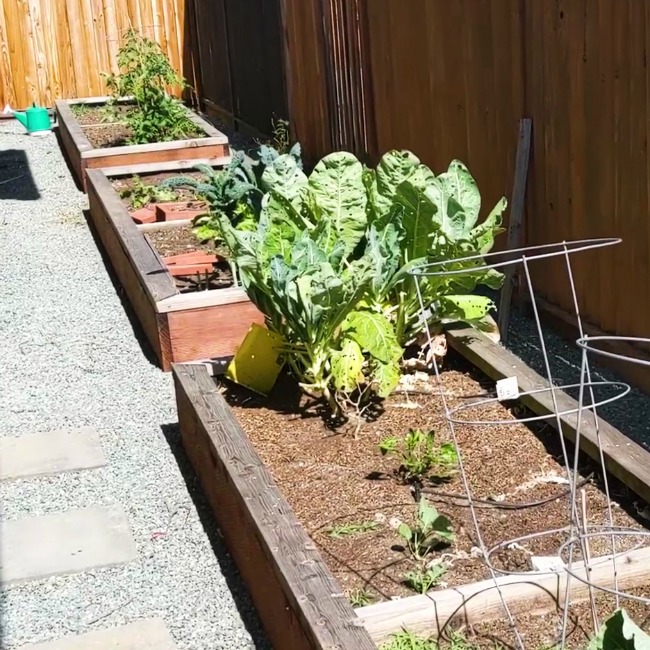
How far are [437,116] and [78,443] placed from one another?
3.14m

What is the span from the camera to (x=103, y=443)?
4543 millimetres

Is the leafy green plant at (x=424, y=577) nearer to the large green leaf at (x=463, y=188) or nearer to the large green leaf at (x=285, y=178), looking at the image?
the large green leaf at (x=463, y=188)

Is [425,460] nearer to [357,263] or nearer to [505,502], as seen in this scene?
[505,502]

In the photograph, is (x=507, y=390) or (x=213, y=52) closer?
(x=507, y=390)

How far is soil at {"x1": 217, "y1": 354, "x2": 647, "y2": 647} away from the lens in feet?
10.1

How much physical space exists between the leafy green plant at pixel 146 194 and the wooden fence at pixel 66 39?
5379 mm

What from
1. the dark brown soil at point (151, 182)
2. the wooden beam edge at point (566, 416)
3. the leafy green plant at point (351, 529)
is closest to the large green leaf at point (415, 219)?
the wooden beam edge at point (566, 416)

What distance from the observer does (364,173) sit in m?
4.71

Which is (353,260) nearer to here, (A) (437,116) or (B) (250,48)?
(A) (437,116)

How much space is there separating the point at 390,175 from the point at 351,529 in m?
1.62

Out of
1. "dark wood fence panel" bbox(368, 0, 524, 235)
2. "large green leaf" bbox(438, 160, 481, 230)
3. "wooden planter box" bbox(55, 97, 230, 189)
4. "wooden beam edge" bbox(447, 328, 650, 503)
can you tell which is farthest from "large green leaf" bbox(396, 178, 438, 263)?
"wooden planter box" bbox(55, 97, 230, 189)

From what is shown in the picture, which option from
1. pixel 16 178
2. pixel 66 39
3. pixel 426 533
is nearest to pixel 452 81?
pixel 426 533

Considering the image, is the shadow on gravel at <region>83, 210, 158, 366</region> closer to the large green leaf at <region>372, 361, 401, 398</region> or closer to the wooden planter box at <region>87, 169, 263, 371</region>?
the wooden planter box at <region>87, 169, 263, 371</region>

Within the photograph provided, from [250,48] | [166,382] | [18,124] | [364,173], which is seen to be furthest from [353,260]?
[18,124]
